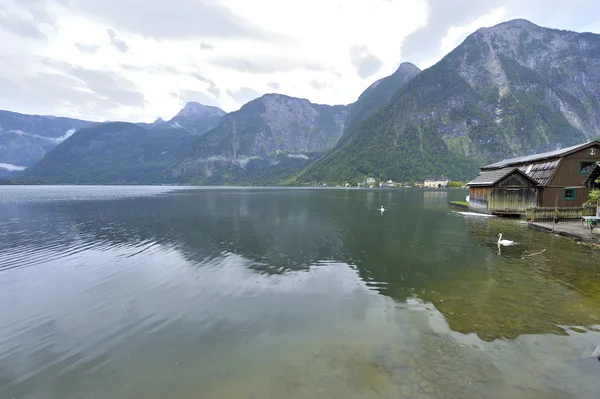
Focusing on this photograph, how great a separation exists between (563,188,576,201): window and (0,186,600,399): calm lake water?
24768 mm

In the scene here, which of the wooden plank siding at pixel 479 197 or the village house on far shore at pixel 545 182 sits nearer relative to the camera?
the village house on far shore at pixel 545 182

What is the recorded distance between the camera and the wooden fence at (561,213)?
143ft

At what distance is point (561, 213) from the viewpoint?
4494 cm

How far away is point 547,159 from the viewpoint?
166ft

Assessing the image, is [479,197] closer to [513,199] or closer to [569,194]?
[513,199]

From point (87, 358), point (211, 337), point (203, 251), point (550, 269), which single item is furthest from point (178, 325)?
point (550, 269)

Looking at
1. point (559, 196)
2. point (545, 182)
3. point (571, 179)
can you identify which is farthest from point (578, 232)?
point (571, 179)

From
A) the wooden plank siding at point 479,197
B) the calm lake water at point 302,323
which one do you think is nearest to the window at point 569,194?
the wooden plank siding at point 479,197

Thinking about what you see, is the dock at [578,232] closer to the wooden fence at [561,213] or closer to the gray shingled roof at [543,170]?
the wooden fence at [561,213]

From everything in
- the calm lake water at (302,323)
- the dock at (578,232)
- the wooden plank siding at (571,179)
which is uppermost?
the wooden plank siding at (571,179)

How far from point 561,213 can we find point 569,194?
522 cm

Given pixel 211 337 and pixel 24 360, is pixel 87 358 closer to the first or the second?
pixel 24 360

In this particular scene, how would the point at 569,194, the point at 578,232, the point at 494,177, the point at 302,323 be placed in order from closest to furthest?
the point at 302,323
the point at 578,232
the point at 569,194
the point at 494,177

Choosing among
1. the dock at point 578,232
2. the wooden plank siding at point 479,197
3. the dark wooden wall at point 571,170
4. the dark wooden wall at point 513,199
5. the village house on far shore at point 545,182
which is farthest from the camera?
the wooden plank siding at point 479,197
